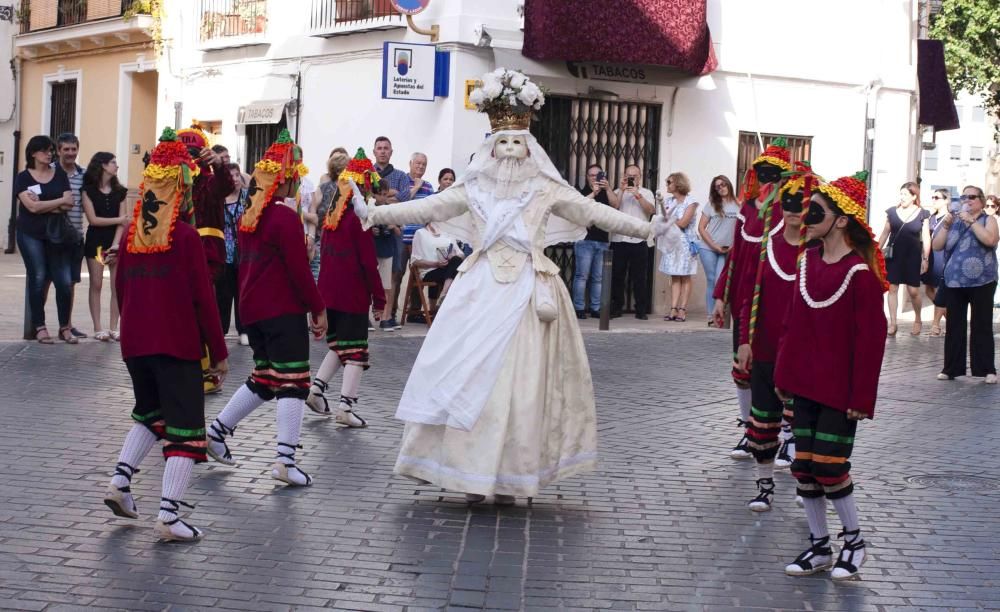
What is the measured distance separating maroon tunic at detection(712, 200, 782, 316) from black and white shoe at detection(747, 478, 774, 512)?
1214 mm

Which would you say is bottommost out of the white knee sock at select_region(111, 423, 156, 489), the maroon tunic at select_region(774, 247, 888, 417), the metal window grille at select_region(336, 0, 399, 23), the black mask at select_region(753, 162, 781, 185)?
the white knee sock at select_region(111, 423, 156, 489)

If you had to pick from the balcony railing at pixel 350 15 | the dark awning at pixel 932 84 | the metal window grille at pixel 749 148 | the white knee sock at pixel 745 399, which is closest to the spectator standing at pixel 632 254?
the metal window grille at pixel 749 148

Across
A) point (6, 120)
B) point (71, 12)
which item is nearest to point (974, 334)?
point (71, 12)

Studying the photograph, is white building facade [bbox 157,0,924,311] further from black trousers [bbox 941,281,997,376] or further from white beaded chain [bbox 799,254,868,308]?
white beaded chain [bbox 799,254,868,308]

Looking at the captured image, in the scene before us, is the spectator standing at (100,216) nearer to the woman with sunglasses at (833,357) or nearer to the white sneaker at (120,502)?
the white sneaker at (120,502)

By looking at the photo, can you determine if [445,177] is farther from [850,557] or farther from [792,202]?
[850,557]

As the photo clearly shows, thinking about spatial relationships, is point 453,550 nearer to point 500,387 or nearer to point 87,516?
point 500,387

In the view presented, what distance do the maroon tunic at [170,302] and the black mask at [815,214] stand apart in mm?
2841

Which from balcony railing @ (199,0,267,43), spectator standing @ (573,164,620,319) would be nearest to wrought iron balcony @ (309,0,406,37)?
balcony railing @ (199,0,267,43)

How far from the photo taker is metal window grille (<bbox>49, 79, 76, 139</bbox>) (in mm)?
32281

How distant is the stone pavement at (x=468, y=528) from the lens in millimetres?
6469

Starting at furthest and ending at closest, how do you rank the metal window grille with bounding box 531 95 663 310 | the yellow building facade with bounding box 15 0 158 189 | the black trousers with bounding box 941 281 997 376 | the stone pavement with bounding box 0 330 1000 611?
the yellow building facade with bounding box 15 0 158 189 < the metal window grille with bounding box 531 95 663 310 < the black trousers with bounding box 941 281 997 376 < the stone pavement with bounding box 0 330 1000 611

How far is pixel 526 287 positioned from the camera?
27.1ft

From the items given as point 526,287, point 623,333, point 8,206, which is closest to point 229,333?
point 623,333
